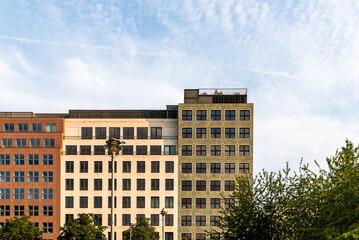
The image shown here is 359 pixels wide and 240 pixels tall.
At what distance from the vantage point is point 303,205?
29375 mm

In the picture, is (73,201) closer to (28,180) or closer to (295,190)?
(28,180)

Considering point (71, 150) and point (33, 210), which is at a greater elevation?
point (71, 150)

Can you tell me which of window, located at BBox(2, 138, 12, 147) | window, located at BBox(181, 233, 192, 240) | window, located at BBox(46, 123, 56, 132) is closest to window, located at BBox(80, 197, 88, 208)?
window, located at BBox(46, 123, 56, 132)

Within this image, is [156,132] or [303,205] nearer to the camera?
[303,205]

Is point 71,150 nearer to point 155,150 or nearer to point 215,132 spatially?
point 155,150

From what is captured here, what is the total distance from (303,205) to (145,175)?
37948mm

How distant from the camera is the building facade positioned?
201 ft

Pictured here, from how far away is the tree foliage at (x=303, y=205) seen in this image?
959 inches

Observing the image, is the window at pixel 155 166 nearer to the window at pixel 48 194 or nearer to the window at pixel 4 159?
the window at pixel 48 194

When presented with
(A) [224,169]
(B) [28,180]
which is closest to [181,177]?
(A) [224,169]

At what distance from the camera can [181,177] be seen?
62.2 m

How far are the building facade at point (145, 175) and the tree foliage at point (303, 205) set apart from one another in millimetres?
28944

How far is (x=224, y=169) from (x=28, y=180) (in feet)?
123

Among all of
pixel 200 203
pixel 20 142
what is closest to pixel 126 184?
pixel 200 203
